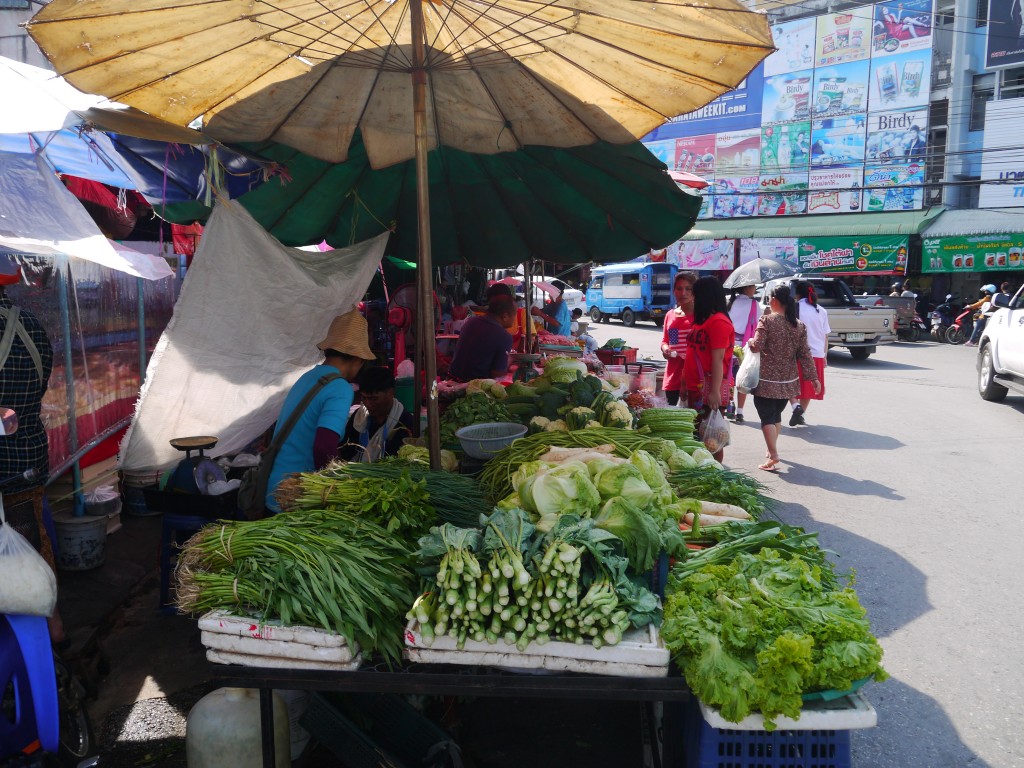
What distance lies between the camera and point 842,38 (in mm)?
34375

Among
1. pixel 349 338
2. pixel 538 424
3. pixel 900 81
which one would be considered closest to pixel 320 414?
pixel 349 338

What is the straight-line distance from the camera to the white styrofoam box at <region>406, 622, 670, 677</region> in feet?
7.83

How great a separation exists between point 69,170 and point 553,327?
8.50m

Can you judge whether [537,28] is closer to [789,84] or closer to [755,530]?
[755,530]

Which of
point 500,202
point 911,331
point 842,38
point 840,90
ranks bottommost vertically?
point 911,331

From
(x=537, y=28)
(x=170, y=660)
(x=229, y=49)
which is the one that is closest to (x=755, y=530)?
(x=537, y=28)

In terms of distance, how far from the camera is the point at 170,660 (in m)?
4.38

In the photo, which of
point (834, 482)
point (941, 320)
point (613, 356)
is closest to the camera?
point (834, 482)

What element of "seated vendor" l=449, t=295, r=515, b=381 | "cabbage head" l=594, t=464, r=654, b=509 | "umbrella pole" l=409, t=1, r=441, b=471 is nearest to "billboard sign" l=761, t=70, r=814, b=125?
"seated vendor" l=449, t=295, r=515, b=381

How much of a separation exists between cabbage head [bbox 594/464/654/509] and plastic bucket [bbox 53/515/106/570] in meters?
4.31

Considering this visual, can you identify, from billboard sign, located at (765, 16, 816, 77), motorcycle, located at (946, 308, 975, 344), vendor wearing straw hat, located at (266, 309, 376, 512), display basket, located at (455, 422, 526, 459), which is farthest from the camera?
billboard sign, located at (765, 16, 816, 77)

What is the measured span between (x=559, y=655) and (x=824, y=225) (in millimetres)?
Answer: 35005

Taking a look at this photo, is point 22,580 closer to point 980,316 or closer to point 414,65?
point 414,65

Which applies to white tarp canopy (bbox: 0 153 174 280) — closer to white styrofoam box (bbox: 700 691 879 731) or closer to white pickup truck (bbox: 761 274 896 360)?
white styrofoam box (bbox: 700 691 879 731)
